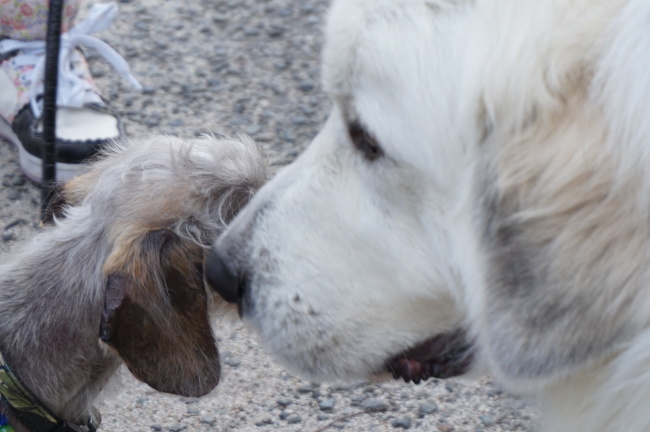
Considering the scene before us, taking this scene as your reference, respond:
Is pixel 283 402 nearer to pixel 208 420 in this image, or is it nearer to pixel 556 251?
pixel 208 420

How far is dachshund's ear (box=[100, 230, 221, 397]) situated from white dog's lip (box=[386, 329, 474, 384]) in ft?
2.04

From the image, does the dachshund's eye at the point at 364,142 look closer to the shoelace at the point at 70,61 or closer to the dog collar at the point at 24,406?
the dog collar at the point at 24,406

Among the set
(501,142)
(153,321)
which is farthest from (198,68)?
(501,142)

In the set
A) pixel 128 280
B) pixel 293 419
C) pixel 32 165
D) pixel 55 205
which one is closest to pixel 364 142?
pixel 128 280

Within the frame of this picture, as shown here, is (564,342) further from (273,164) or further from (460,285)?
(273,164)

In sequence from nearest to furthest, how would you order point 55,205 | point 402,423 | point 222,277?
point 222,277, point 55,205, point 402,423

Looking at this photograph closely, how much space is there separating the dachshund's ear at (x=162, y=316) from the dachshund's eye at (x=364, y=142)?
726 millimetres

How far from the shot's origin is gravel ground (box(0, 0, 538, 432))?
293 cm

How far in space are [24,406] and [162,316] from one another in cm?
44

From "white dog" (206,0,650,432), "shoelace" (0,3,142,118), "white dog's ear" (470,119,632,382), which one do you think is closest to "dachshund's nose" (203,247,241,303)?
"white dog" (206,0,650,432)

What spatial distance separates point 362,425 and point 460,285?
1.36 meters

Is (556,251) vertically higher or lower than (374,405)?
higher

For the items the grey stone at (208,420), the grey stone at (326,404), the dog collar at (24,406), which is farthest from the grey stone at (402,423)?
the dog collar at (24,406)

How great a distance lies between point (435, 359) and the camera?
1.83 m
